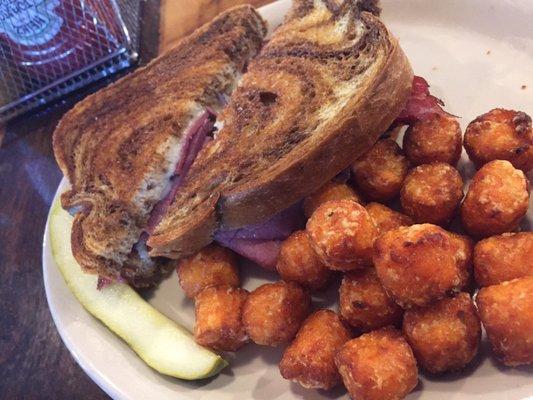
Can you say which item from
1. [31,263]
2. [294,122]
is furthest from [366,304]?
[31,263]

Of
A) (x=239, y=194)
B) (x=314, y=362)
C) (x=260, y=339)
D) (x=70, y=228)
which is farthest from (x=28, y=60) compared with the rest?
(x=314, y=362)

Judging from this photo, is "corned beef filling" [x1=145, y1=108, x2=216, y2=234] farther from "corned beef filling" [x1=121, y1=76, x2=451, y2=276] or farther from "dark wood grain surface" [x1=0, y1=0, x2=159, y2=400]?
"dark wood grain surface" [x1=0, y1=0, x2=159, y2=400]

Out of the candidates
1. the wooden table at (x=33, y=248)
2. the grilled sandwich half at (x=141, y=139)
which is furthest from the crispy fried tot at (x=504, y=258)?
the wooden table at (x=33, y=248)

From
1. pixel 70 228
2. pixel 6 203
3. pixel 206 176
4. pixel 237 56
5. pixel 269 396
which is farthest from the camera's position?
pixel 6 203

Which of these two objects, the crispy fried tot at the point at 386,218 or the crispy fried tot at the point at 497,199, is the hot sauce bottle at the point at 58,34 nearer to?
the crispy fried tot at the point at 386,218

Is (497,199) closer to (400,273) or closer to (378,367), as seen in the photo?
(400,273)

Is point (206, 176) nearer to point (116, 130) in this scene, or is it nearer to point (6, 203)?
point (116, 130)
